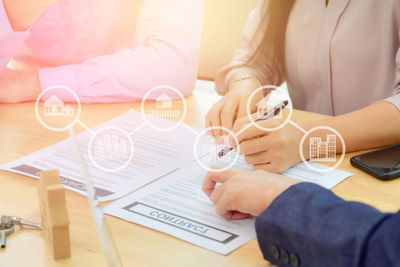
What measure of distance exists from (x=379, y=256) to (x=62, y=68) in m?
0.96

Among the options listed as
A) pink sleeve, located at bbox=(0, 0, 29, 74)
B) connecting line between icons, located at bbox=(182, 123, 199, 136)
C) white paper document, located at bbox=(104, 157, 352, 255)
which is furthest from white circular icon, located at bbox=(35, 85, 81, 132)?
white paper document, located at bbox=(104, 157, 352, 255)

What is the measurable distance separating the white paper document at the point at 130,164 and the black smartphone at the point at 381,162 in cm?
32

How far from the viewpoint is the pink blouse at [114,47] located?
1.26 meters

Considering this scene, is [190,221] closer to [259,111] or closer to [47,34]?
[259,111]

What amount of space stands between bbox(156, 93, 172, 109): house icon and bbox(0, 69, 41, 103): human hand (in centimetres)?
30

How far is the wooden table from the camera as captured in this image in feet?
2.11

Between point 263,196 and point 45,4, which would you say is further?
point 45,4

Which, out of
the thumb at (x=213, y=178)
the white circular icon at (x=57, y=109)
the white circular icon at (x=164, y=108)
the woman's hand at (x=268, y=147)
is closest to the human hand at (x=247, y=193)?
the thumb at (x=213, y=178)

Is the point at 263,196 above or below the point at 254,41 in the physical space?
below

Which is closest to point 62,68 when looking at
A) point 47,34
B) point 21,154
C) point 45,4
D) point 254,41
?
point 47,34

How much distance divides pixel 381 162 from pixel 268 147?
0.66ft

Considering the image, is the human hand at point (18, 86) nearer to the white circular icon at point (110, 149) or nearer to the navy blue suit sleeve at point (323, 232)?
→ the white circular icon at point (110, 149)

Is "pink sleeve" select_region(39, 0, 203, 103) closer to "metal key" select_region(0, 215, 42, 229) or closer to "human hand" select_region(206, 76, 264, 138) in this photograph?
"human hand" select_region(206, 76, 264, 138)

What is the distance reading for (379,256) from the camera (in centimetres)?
54
